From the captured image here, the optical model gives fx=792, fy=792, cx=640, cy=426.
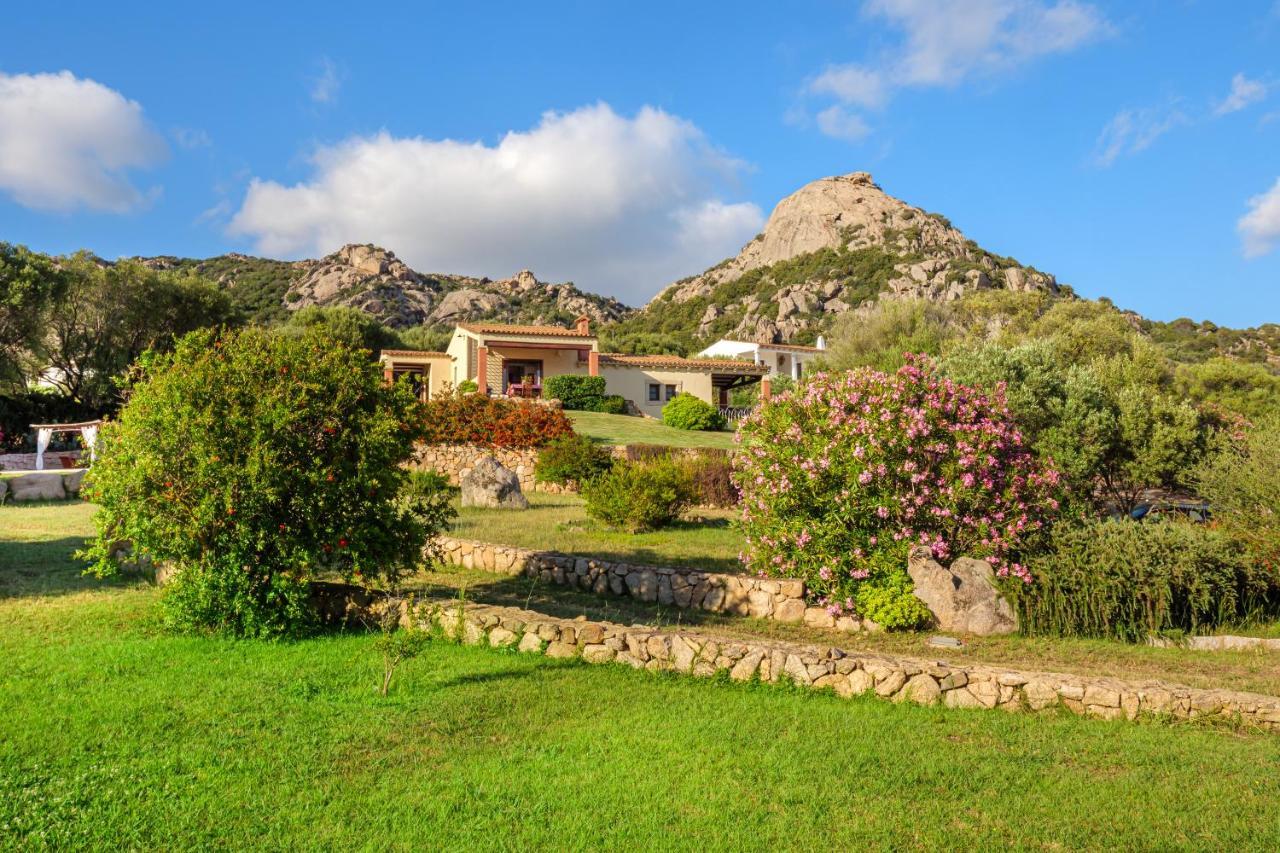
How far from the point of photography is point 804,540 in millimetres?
8820

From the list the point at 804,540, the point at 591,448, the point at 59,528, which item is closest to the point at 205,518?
the point at 804,540

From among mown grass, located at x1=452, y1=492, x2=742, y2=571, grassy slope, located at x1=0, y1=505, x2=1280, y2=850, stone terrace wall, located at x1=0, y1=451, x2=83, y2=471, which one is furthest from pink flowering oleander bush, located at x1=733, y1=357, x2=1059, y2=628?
stone terrace wall, located at x1=0, y1=451, x2=83, y2=471

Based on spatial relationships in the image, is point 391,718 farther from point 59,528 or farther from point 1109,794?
point 59,528

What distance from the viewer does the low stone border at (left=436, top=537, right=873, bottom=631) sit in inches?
344

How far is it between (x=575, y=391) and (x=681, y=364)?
625cm

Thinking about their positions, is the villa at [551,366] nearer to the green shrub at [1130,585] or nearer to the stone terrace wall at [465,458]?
the stone terrace wall at [465,458]

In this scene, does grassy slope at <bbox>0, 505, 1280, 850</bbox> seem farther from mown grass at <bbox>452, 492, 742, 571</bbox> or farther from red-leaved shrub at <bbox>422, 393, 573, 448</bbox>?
red-leaved shrub at <bbox>422, 393, 573, 448</bbox>

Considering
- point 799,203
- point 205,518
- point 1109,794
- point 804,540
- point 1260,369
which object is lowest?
point 1109,794

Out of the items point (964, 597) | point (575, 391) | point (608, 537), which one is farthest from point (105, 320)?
point (964, 597)

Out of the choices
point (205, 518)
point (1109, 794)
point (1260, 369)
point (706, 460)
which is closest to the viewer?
point (1109, 794)

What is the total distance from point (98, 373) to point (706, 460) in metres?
26.5

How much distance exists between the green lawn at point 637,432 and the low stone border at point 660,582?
44.8 ft

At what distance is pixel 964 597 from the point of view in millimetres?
8250

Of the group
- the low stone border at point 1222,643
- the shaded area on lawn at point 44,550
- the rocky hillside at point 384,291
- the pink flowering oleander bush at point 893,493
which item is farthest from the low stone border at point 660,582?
the rocky hillside at point 384,291
